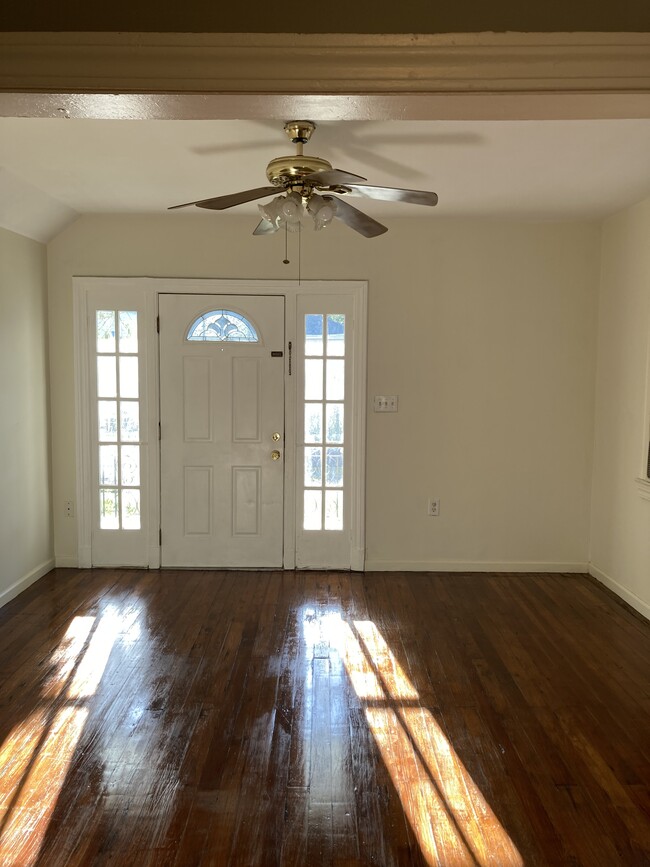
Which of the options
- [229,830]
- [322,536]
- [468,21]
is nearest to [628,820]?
[229,830]

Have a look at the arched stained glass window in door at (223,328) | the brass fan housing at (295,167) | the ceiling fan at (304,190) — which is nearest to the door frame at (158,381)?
the arched stained glass window in door at (223,328)

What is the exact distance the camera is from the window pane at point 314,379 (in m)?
5.12

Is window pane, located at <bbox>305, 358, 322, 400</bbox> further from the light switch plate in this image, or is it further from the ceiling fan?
the ceiling fan

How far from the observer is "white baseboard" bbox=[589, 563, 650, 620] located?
172 inches

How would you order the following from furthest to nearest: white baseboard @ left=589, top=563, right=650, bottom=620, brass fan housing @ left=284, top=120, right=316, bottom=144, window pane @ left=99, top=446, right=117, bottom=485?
window pane @ left=99, top=446, right=117, bottom=485, white baseboard @ left=589, top=563, right=650, bottom=620, brass fan housing @ left=284, top=120, right=316, bottom=144

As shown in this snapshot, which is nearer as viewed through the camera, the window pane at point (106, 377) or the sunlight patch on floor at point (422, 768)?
the sunlight patch on floor at point (422, 768)

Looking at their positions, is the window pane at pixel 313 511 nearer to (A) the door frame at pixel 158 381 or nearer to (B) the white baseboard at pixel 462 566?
(A) the door frame at pixel 158 381

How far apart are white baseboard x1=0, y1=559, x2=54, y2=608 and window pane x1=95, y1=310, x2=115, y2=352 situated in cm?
164

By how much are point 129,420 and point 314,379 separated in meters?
1.42

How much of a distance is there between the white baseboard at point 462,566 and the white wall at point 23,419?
96.6 inches

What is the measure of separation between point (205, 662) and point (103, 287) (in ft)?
9.44

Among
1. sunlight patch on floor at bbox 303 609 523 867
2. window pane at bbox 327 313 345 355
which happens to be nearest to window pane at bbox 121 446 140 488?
window pane at bbox 327 313 345 355

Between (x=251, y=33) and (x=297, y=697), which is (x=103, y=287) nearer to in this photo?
(x=297, y=697)

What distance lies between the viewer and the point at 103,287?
16.6ft
